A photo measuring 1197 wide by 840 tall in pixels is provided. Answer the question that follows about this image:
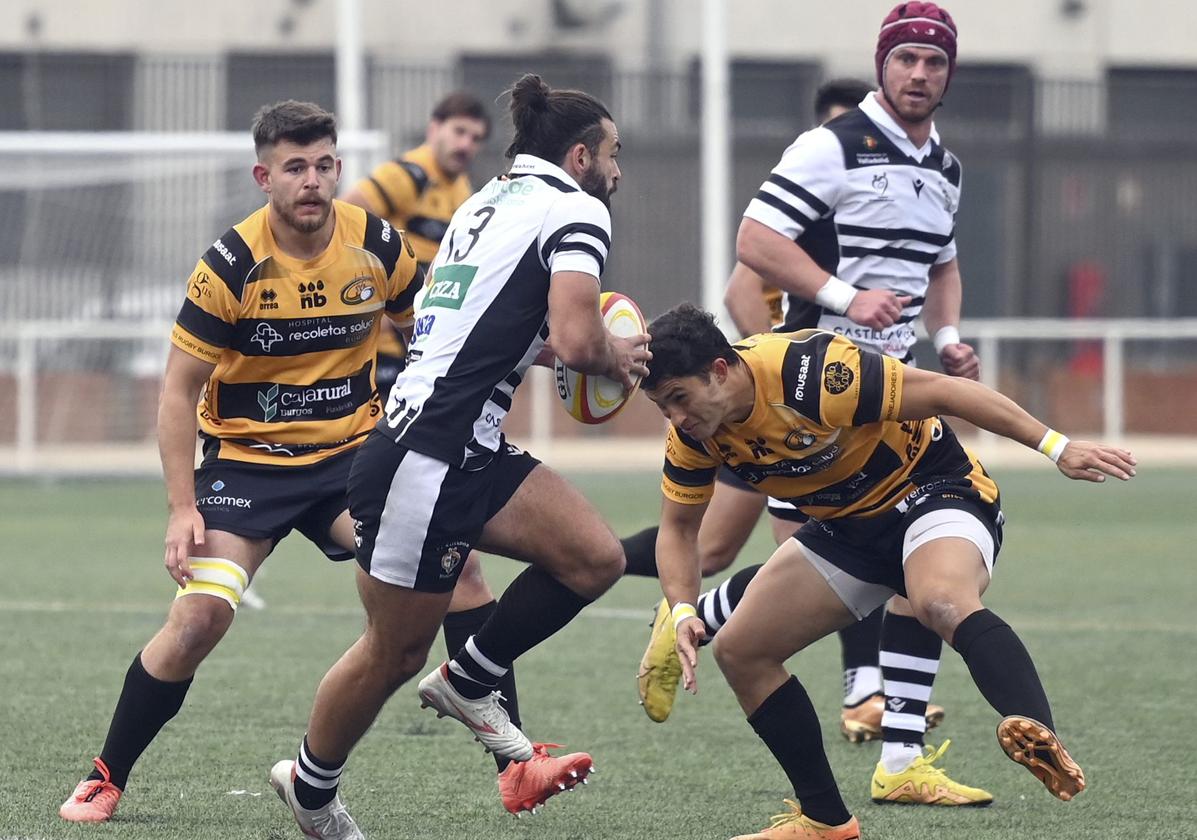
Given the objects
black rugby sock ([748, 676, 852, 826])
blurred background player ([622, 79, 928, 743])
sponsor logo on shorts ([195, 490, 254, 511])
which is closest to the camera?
black rugby sock ([748, 676, 852, 826])

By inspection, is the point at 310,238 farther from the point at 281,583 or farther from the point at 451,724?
A: the point at 281,583

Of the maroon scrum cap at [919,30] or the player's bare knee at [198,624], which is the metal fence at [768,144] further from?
the player's bare knee at [198,624]

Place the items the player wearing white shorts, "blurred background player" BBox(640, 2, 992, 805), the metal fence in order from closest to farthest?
the player wearing white shorts < "blurred background player" BBox(640, 2, 992, 805) < the metal fence

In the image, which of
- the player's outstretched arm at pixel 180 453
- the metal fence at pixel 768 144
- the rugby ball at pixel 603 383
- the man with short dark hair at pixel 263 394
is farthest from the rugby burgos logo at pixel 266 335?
the metal fence at pixel 768 144

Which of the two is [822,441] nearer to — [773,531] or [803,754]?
[803,754]

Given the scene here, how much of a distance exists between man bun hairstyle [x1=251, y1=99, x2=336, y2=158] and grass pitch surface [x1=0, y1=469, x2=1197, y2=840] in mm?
1764

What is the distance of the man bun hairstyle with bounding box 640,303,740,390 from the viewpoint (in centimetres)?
466

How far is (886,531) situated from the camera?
499cm

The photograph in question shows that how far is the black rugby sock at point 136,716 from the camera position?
5.12 metres

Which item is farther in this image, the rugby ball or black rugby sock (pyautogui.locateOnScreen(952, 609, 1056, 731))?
the rugby ball

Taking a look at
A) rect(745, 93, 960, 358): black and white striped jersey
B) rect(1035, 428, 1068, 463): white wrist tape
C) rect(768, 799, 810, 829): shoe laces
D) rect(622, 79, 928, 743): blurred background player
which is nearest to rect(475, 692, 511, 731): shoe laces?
rect(768, 799, 810, 829): shoe laces

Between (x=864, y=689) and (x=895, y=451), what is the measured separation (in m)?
1.67

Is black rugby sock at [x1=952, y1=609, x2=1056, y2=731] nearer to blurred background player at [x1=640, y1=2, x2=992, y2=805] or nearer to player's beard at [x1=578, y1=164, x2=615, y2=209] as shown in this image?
blurred background player at [x1=640, y1=2, x2=992, y2=805]

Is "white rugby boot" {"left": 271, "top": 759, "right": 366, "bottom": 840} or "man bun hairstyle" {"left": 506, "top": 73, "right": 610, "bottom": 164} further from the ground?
"man bun hairstyle" {"left": 506, "top": 73, "right": 610, "bottom": 164}
